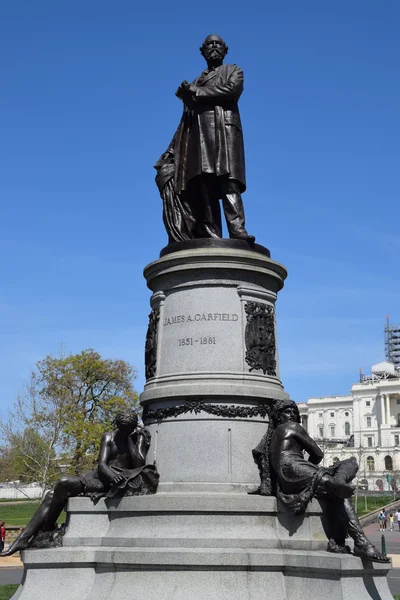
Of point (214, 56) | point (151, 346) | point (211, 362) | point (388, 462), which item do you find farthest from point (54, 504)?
point (388, 462)

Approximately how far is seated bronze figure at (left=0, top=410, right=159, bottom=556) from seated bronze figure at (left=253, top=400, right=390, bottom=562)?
1.57 metres

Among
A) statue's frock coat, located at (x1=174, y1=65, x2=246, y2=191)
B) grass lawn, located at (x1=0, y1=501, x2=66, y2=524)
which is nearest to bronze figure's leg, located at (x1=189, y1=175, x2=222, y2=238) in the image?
statue's frock coat, located at (x1=174, y1=65, x2=246, y2=191)

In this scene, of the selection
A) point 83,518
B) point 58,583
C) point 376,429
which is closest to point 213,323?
point 83,518

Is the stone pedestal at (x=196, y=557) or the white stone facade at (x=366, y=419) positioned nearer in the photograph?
the stone pedestal at (x=196, y=557)

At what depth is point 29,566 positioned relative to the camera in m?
8.95

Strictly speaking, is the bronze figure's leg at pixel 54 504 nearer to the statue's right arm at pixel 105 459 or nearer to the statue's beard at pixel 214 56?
the statue's right arm at pixel 105 459

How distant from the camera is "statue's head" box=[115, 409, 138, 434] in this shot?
9.84 metres

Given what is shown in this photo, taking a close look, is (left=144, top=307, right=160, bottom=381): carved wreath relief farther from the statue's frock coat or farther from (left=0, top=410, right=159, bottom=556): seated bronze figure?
the statue's frock coat

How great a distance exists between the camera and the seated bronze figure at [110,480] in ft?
30.8

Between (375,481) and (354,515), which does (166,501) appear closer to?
(354,515)

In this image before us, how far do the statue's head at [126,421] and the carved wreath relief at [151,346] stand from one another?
0.92 meters

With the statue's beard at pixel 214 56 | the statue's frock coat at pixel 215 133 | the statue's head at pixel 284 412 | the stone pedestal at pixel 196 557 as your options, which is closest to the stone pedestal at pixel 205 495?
the stone pedestal at pixel 196 557

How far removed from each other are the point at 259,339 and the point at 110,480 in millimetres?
2873

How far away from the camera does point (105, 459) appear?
9742 millimetres
